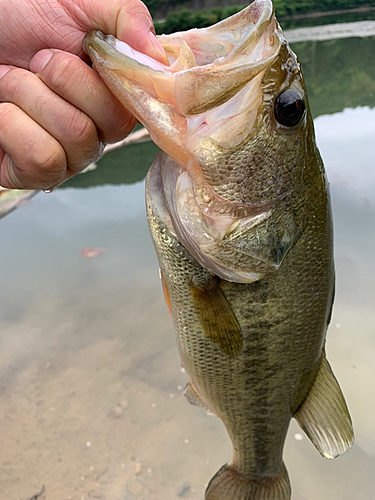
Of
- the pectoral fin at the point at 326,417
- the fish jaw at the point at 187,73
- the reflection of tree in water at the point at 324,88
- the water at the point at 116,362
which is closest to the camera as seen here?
the fish jaw at the point at 187,73

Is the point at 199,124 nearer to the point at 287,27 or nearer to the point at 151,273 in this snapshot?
the point at 151,273

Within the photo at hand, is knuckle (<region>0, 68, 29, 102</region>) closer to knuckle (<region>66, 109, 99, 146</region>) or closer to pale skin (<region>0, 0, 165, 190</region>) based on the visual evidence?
pale skin (<region>0, 0, 165, 190</region>)

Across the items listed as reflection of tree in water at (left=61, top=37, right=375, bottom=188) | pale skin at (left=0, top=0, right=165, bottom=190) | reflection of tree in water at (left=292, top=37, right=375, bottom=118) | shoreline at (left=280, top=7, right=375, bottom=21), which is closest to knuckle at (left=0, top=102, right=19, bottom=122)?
pale skin at (left=0, top=0, right=165, bottom=190)

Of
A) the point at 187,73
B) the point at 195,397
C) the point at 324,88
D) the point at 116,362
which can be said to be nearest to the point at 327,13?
the point at 324,88

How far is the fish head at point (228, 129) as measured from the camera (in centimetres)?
70

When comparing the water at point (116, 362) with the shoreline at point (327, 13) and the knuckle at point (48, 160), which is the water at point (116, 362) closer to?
the knuckle at point (48, 160)

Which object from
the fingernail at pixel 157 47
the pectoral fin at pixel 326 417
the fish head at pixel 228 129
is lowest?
the pectoral fin at pixel 326 417

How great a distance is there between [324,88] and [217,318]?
8.33 meters

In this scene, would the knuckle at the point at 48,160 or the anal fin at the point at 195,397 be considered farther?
the anal fin at the point at 195,397

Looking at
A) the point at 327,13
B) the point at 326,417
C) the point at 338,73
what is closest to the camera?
the point at 326,417

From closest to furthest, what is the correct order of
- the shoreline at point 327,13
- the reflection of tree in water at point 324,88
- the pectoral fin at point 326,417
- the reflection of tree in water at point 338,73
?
the pectoral fin at point 326,417
the reflection of tree in water at point 324,88
the reflection of tree in water at point 338,73
the shoreline at point 327,13

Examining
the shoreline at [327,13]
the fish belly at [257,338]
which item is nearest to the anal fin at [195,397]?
the fish belly at [257,338]

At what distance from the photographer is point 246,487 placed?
1279 mm

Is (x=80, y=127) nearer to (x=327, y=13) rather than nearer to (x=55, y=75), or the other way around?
(x=55, y=75)
